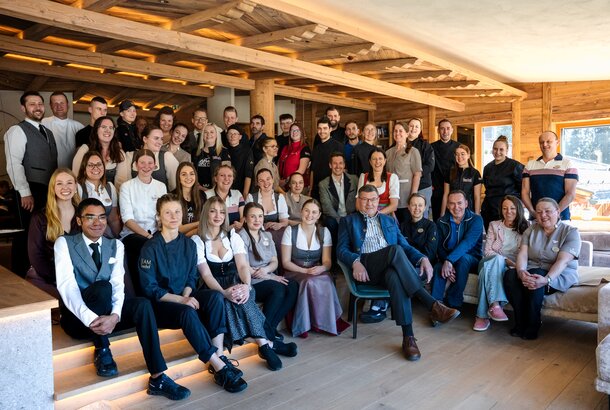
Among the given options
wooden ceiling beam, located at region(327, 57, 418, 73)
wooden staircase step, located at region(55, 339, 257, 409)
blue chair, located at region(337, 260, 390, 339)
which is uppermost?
wooden ceiling beam, located at region(327, 57, 418, 73)

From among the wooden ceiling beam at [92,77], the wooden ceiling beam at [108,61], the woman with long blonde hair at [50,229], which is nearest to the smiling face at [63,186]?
the woman with long blonde hair at [50,229]

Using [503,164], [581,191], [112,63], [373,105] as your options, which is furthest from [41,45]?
[581,191]

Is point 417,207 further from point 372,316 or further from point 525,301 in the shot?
point 525,301

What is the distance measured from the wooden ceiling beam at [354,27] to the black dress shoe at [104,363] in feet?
8.72

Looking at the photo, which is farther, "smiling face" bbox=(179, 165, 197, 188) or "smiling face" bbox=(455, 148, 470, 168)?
"smiling face" bbox=(455, 148, 470, 168)

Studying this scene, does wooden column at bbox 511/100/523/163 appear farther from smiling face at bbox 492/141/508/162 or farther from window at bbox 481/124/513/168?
smiling face at bbox 492/141/508/162

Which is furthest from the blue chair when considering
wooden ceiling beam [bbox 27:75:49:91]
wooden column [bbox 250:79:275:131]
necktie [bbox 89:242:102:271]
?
wooden ceiling beam [bbox 27:75:49:91]

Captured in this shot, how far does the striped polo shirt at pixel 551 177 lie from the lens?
15.9ft

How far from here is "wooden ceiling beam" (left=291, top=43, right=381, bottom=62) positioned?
5020mm

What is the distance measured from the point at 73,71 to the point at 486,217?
552cm

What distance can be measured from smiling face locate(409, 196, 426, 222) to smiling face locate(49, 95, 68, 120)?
3042 millimetres

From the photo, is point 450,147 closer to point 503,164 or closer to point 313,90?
point 503,164

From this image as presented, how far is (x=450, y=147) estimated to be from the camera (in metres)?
5.84

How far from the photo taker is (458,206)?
14.7ft
